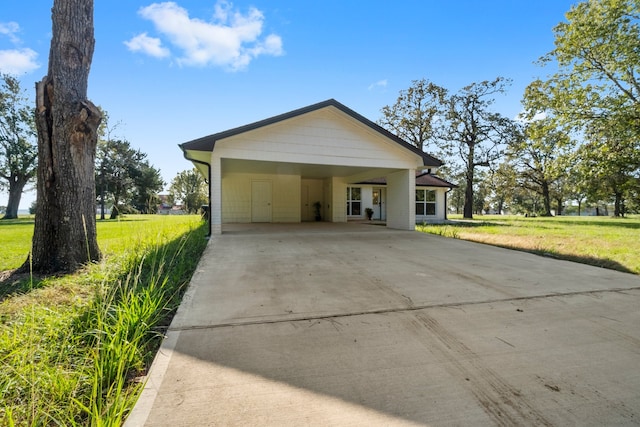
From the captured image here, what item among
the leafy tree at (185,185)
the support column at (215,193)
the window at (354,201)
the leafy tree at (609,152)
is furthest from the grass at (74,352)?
the leafy tree at (185,185)

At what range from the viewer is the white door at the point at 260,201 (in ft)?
46.8

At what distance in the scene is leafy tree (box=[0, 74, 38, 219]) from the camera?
2681 cm

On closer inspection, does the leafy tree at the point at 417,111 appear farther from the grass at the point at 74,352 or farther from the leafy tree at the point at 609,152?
the grass at the point at 74,352

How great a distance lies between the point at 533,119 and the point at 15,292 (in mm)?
21902

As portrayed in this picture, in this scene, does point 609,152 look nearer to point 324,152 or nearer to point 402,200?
point 402,200

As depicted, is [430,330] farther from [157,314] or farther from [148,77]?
[148,77]

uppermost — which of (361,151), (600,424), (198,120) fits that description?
(198,120)

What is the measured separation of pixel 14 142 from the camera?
27.2 m

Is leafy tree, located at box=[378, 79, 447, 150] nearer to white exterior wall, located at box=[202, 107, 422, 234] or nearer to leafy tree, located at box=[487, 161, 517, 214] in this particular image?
leafy tree, located at box=[487, 161, 517, 214]

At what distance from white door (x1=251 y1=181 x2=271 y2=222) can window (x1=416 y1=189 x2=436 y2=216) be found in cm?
1012

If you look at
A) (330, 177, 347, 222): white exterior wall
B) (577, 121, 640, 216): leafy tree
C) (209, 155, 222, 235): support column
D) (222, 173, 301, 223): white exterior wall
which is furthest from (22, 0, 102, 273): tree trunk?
(577, 121, 640, 216): leafy tree

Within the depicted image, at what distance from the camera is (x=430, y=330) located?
274 centimetres

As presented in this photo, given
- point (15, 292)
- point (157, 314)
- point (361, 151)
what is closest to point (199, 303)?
point (157, 314)

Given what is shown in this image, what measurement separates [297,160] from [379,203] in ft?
33.4
